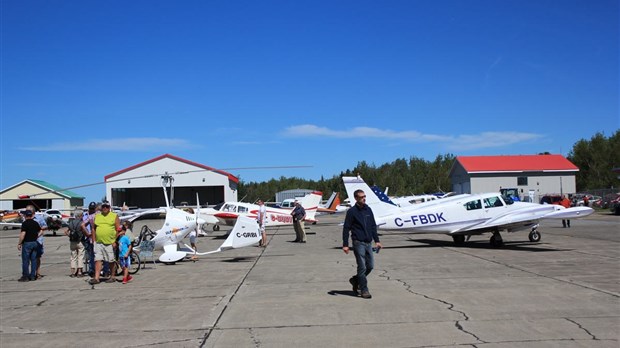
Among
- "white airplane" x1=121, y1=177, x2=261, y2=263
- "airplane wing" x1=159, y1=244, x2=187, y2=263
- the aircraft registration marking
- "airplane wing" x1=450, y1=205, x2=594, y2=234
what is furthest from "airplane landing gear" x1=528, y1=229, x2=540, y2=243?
"airplane wing" x1=159, y1=244, x2=187, y2=263

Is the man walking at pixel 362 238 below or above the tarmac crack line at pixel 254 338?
above

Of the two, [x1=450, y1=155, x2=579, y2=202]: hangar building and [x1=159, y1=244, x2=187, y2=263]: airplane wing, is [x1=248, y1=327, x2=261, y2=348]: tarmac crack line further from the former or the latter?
[x1=450, y1=155, x2=579, y2=202]: hangar building

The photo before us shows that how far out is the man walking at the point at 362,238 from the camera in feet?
29.4

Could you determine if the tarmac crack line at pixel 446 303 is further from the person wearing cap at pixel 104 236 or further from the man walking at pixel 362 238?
the person wearing cap at pixel 104 236

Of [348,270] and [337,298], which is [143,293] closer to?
[337,298]

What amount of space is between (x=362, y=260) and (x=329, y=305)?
41.1 inches

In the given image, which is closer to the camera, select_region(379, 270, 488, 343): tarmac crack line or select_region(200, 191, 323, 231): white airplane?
select_region(379, 270, 488, 343): tarmac crack line

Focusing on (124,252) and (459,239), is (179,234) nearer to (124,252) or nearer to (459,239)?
(124,252)

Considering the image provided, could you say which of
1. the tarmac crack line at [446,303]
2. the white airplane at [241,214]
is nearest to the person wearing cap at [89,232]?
the tarmac crack line at [446,303]

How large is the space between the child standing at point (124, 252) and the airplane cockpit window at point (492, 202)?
475 inches

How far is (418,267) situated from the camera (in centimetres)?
1301

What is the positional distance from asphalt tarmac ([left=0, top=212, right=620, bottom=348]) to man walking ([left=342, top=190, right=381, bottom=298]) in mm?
302

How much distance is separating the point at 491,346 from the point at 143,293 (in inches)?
276

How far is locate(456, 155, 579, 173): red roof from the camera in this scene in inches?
2756
